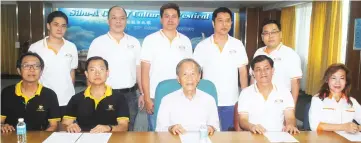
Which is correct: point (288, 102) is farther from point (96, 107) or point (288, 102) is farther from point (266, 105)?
point (96, 107)

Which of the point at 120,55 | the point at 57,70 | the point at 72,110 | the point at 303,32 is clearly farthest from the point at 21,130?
the point at 303,32

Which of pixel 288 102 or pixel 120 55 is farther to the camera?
pixel 120 55

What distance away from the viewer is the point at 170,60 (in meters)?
3.00

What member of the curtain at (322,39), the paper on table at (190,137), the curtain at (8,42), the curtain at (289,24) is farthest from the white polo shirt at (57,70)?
the curtain at (8,42)

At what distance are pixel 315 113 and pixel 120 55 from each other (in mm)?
1653

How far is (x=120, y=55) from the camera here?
3.04 m

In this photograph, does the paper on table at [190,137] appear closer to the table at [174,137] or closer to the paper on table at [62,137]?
the table at [174,137]

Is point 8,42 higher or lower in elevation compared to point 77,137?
higher

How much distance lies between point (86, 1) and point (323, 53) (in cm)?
586

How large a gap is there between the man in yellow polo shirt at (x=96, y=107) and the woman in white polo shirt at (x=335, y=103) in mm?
1300

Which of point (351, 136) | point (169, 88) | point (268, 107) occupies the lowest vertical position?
point (351, 136)

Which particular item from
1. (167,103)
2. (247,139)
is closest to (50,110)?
(167,103)

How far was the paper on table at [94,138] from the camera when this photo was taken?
1.84m

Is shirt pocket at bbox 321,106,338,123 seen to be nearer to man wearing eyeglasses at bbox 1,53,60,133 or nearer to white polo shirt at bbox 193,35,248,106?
white polo shirt at bbox 193,35,248,106
